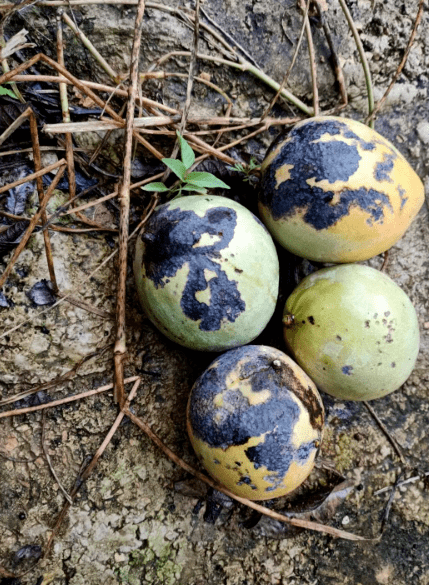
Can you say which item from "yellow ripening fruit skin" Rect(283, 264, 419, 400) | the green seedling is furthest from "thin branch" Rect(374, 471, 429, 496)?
the green seedling

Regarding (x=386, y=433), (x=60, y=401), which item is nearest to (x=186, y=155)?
(x=60, y=401)

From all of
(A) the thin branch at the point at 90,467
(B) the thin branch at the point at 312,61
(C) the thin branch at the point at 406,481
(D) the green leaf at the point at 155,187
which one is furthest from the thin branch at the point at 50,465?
(B) the thin branch at the point at 312,61

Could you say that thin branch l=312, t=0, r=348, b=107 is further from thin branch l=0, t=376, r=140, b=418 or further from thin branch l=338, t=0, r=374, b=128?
thin branch l=0, t=376, r=140, b=418

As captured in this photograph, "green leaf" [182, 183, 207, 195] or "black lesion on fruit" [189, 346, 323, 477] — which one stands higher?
"green leaf" [182, 183, 207, 195]

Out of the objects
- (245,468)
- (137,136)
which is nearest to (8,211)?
(137,136)

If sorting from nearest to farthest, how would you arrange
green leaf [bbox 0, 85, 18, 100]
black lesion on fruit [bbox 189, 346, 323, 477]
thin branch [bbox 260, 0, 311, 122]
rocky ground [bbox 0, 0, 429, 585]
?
black lesion on fruit [bbox 189, 346, 323, 477] < green leaf [bbox 0, 85, 18, 100] < rocky ground [bbox 0, 0, 429, 585] < thin branch [bbox 260, 0, 311, 122]

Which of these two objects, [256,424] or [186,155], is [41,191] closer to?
[186,155]
